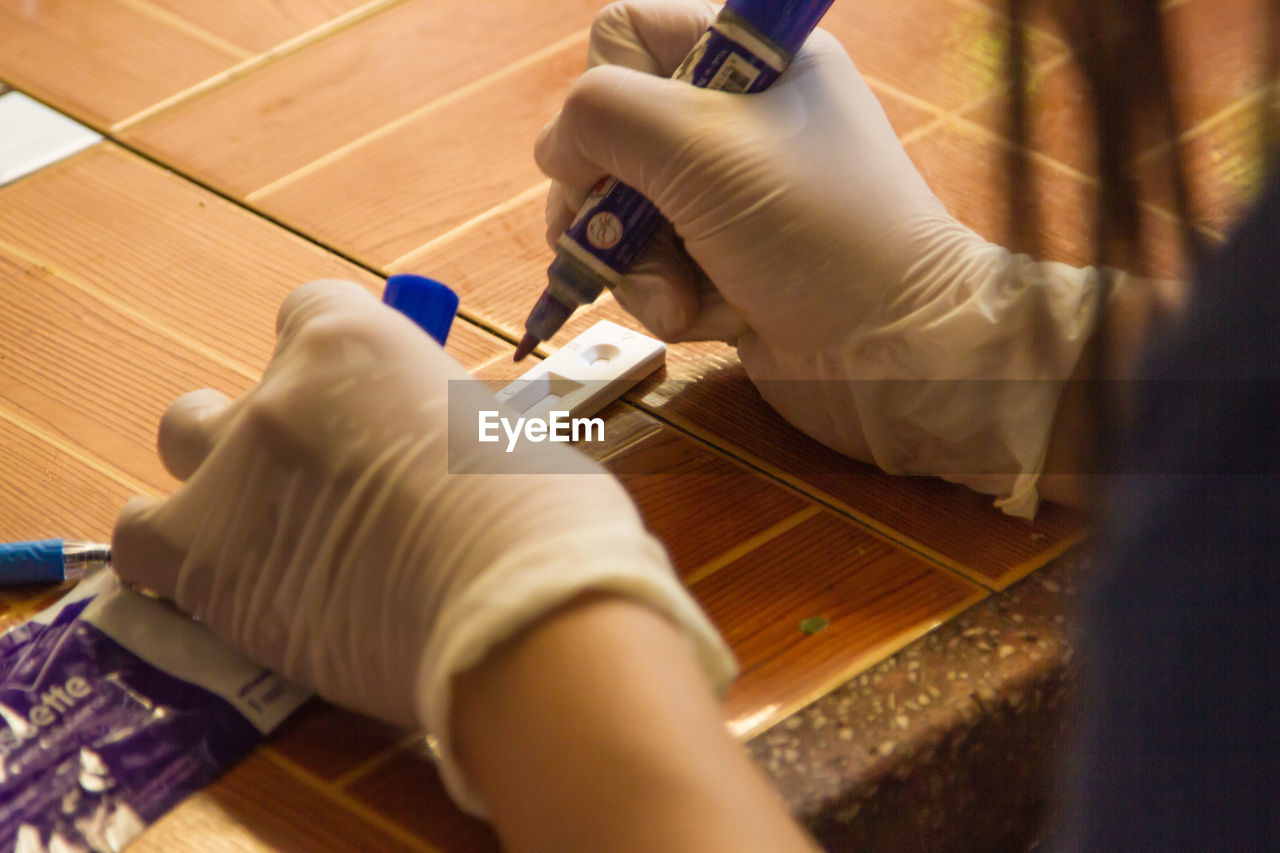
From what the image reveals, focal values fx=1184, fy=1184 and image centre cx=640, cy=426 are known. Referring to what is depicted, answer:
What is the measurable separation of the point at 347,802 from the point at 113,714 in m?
0.13

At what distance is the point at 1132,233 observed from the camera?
0.91 feet

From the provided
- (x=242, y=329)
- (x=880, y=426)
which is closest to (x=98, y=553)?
(x=242, y=329)

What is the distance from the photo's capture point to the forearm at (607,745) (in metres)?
0.43

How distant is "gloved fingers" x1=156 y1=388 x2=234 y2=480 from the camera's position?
2.09 feet

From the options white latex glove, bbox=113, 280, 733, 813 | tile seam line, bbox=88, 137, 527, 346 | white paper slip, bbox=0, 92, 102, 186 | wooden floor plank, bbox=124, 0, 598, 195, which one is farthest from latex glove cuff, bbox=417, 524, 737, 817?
white paper slip, bbox=0, 92, 102, 186

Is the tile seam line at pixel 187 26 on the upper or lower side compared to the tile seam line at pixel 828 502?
upper

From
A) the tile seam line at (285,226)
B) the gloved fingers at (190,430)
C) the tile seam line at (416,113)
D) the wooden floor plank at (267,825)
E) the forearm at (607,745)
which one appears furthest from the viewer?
the tile seam line at (416,113)

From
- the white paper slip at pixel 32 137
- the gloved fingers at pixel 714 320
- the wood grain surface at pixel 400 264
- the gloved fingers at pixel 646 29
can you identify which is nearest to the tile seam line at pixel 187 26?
the wood grain surface at pixel 400 264

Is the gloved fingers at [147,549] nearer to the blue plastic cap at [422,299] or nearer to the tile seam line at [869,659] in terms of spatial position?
the blue plastic cap at [422,299]

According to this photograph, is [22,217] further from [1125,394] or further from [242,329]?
[1125,394]

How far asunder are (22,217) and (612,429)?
533 mm

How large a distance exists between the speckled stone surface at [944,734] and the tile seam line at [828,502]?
3 centimetres

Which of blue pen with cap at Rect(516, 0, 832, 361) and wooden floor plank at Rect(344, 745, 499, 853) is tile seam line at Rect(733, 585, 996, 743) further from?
blue pen with cap at Rect(516, 0, 832, 361)

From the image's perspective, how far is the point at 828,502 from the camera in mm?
733
